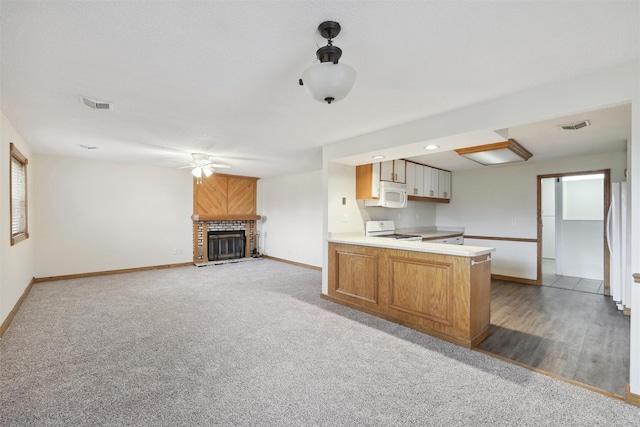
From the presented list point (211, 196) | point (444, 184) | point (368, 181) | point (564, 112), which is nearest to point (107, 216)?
point (211, 196)

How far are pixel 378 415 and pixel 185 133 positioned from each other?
11.4 feet

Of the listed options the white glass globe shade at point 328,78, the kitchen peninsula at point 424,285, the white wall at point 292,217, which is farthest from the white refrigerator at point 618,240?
the white wall at point 292,217

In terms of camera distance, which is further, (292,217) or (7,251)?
(292,217)

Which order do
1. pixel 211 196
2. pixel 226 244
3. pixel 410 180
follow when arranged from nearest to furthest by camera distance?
pixel 410 180
pixel 211 196
pixel 226 244

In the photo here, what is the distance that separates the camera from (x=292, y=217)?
710 centimetres

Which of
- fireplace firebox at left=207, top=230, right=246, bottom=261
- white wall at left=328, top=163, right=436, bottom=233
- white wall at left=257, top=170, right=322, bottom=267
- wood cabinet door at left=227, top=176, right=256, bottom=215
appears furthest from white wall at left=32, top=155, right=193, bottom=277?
white wall at left=328, top=163, right=436, bottom=233

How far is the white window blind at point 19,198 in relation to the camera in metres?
3.71

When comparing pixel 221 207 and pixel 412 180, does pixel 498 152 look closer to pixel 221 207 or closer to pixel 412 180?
pixel 412 180

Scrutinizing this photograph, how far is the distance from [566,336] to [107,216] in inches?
288

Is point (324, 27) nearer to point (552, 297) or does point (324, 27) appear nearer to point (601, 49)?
point (601, 49)

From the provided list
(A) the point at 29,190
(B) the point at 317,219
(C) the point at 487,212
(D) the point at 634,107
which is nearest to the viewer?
(D) the point at 634,107

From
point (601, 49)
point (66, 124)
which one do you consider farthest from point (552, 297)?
point (66, 124)

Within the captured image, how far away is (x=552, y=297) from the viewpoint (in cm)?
426

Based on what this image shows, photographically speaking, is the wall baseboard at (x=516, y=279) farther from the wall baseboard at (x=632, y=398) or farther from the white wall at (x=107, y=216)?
the white wall at (x=107, y=216)
